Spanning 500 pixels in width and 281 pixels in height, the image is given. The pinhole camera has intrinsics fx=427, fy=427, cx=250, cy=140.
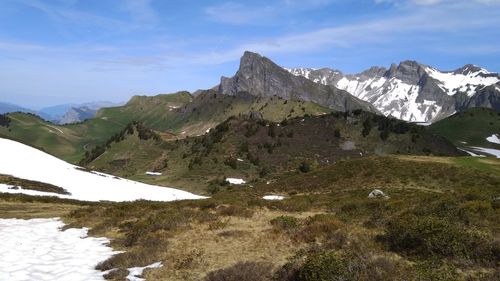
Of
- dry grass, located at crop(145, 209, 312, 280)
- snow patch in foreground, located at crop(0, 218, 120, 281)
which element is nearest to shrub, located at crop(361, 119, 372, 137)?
dry grass, located at crop(145, 209, 312, 280)

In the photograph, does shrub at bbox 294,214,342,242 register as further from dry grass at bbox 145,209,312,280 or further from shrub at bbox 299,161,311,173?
shrub at bbox 299,161,311,173

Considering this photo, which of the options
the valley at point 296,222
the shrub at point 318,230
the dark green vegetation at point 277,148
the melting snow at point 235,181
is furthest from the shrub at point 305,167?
the shrub at point 318,230

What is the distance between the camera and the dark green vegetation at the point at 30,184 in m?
55.6

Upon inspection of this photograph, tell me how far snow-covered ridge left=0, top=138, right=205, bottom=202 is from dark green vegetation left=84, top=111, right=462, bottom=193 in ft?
115

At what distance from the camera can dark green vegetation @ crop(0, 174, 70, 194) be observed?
5557 centimetres

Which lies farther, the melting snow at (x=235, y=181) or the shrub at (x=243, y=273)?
the melting snow at (x=235, y=181)

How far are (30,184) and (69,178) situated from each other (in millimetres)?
10714

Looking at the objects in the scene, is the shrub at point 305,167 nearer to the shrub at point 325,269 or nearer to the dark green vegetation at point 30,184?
the dark green vegetation at point 30,184

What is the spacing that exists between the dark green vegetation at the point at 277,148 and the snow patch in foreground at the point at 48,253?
78.8 metres

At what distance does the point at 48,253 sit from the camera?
1923 centimetres

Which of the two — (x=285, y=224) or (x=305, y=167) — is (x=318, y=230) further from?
(x=305, y=167)

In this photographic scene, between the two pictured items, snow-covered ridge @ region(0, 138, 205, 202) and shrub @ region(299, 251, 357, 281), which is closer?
shrub @ region(299, 251, 357, 281)

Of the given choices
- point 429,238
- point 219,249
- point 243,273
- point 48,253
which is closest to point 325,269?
point 243,273

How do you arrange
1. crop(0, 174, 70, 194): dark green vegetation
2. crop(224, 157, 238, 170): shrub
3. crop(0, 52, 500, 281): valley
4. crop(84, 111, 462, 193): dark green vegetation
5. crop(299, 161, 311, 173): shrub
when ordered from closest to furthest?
crop(0, 52, 500, 281): valley → crop(0, 174, 70, 194): dark green vegetation → crop(299, 161, 311, 173): shrub → crop(84, 111, 462, 193): dark green vegetation → crop(224, 157, 238, 170): shrub
